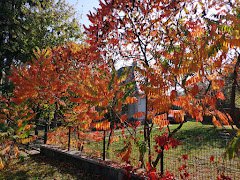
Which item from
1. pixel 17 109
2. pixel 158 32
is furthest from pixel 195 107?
→ pixel 17 109

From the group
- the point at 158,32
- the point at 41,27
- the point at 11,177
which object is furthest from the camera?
the point at 41,27

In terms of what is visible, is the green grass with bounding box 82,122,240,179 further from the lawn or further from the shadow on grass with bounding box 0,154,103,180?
the shadow on grass with bounding box 0,154,103,180

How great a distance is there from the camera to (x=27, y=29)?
16000 millimetres

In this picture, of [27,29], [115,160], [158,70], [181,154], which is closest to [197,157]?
[181,154]

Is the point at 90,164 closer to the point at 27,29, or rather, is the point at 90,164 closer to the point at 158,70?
the point at 158,70

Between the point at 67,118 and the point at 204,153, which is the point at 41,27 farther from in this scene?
the point at 204,153

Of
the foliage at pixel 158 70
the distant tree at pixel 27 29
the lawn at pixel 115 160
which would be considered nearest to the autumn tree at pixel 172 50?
the foliage at pixel 158 70

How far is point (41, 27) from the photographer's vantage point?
16562 mm

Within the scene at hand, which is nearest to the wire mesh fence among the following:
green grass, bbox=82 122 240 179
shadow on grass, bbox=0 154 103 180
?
green grass, bbox=82 122 240 179

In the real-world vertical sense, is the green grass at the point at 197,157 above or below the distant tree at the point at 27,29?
below

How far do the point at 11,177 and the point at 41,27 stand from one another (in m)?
12.2

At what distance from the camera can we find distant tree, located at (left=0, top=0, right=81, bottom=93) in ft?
51.6

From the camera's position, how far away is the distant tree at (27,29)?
15.7m

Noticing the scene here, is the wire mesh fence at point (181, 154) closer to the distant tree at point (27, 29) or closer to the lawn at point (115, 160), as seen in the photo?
the lawn at point (115, 160)
